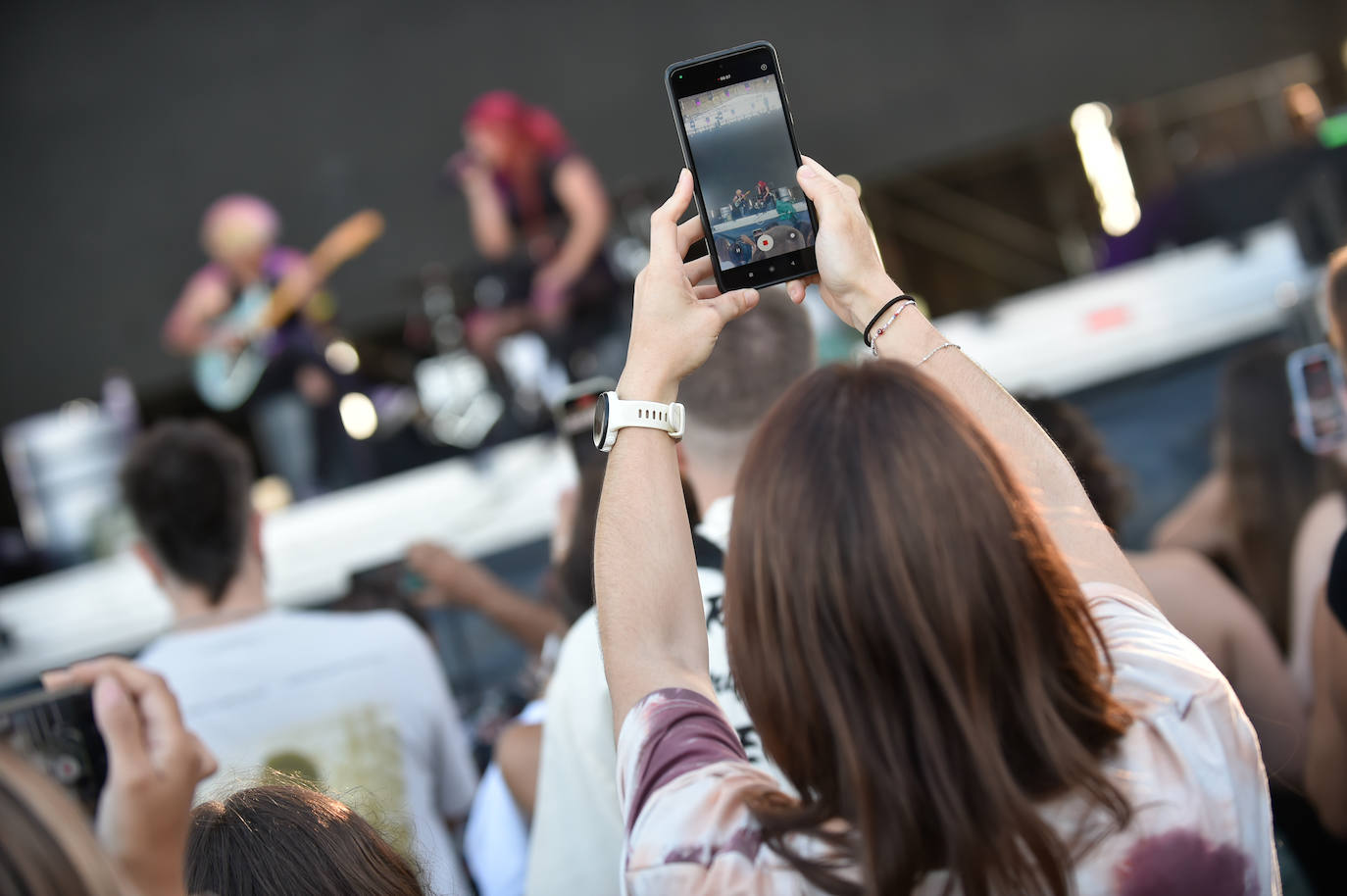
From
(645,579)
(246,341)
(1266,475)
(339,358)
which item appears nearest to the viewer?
(645,579)

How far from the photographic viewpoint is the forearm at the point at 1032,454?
0.81 meters

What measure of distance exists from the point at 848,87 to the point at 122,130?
349cm

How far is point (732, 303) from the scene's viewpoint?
89 cm

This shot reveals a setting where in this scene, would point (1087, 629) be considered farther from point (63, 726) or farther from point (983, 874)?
point (63, 726)

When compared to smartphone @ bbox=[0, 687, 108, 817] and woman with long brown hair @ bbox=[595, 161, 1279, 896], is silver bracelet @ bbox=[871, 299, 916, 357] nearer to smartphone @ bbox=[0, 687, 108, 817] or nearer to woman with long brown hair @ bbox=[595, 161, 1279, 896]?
woman with long brown hair @ bbox=[595, 161, 1279, 896]

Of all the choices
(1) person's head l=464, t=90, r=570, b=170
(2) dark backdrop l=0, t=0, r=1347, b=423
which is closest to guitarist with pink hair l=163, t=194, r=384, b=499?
(2) dark backdrop l=0, t=0, r=1347, b=423

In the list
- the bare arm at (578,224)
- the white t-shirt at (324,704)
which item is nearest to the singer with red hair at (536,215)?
the bare arm at (578,224)

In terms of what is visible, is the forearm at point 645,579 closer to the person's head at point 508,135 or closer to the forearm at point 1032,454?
the forearm at point 1032,454

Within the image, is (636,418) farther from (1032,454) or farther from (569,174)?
(569,174)

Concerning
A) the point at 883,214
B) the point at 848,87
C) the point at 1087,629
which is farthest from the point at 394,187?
the point at 1087,629

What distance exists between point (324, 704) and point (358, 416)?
2.48m

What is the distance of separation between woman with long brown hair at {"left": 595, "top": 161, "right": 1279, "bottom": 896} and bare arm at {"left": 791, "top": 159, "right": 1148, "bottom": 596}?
0.10 metres

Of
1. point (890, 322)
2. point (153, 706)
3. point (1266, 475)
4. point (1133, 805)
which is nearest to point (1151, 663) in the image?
point (1133, 805)

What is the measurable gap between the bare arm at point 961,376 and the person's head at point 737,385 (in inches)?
14.1
